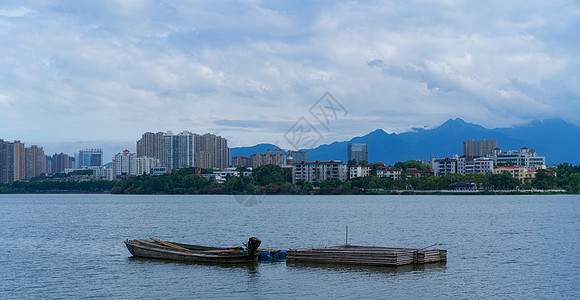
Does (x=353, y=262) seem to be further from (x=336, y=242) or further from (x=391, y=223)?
(x=391, y=223)

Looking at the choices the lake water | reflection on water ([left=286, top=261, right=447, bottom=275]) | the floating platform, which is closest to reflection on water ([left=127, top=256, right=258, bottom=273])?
the lake water

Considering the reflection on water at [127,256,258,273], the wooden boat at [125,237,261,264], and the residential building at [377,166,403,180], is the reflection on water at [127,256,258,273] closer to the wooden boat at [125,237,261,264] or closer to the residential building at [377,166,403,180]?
the wooden boat at [125,237,261,264]

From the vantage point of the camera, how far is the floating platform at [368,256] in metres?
30.1

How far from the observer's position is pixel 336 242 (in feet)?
142

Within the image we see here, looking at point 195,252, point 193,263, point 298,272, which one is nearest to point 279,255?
point 298,272

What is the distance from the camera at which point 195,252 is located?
32.9 meters

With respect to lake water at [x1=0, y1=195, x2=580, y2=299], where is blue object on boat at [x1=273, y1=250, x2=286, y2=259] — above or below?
above

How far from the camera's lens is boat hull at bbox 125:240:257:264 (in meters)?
31.9

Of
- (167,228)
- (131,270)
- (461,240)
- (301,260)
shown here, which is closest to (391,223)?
(461,240)

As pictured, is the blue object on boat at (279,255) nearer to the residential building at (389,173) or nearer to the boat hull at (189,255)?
the boat hull at (189,255)

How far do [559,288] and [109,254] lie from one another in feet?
82.3

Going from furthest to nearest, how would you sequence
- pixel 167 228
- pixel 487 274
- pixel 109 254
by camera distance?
pixel 167 228 < pixel 109 254 < pixel 487 274

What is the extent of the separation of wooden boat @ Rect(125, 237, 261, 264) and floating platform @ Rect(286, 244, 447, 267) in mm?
2198

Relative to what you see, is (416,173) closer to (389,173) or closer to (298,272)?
(389,173)
